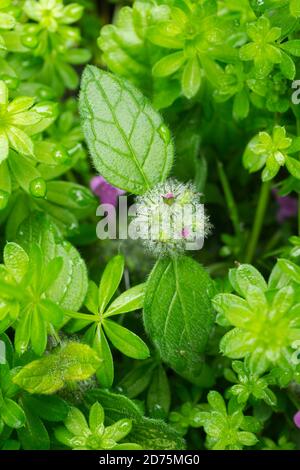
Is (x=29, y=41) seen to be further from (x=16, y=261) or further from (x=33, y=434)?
(x=33, y=434)

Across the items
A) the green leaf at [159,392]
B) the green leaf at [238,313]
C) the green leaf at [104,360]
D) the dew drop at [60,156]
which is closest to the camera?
the green leaf at [238,313]

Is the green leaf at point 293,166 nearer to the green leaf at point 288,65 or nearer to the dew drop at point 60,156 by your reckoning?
the green leaf at point 288,65

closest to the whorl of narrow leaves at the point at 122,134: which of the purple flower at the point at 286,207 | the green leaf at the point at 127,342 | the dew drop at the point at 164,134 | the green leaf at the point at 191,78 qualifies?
the dew drop at the point at 164,134

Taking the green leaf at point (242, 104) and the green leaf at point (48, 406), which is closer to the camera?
the green leaf at point (48, 406)

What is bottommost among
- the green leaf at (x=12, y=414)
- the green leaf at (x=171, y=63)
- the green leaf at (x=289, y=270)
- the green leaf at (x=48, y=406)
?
the green leaf at (x=48, y=406)

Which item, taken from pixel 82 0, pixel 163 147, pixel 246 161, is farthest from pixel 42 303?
pixel 82 0

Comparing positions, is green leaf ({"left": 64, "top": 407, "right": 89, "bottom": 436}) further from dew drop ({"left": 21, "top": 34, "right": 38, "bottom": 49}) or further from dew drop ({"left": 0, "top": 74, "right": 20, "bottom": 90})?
dew drop ({"left": 21, "top": 34, "right": 38, "bottom": 49})
